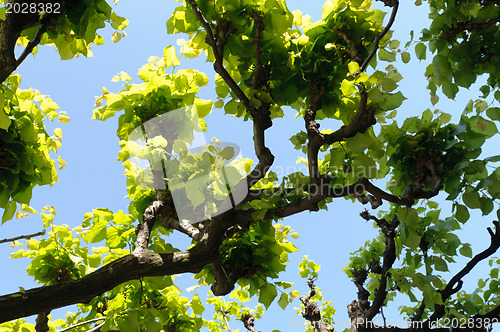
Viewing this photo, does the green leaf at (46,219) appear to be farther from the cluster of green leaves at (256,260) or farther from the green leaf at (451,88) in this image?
the green leaf at (451,88)

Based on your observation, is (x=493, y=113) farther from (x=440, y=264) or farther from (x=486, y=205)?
(x=440, y=264)

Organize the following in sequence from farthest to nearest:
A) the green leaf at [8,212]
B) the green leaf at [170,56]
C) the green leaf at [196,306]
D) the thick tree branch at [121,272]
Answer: the green leaf at [196,306] → the green leaf at [170,56] → the green leaf at [8,212] → the thick tree branch at [121,272]

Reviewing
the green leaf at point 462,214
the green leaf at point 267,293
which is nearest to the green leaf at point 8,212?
the green leaf at point 267,293

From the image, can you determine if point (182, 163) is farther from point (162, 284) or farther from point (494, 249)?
point (494, 249)

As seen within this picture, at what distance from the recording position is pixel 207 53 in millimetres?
2584

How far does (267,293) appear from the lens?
2770 mm

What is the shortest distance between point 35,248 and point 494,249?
13.2 ft

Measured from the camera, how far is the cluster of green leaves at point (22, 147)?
7.39 ft

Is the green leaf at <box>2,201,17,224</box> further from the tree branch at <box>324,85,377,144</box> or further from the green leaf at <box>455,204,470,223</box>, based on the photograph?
the green leaf at <box>455,204,470,223</box>

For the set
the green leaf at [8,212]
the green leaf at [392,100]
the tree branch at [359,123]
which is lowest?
the green leaf at [8,212]

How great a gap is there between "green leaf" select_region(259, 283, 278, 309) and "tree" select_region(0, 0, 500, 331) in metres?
0.01

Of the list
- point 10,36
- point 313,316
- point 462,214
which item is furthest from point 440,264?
point 10,36

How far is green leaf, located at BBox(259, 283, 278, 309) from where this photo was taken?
2.76m

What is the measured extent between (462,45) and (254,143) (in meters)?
1.68
